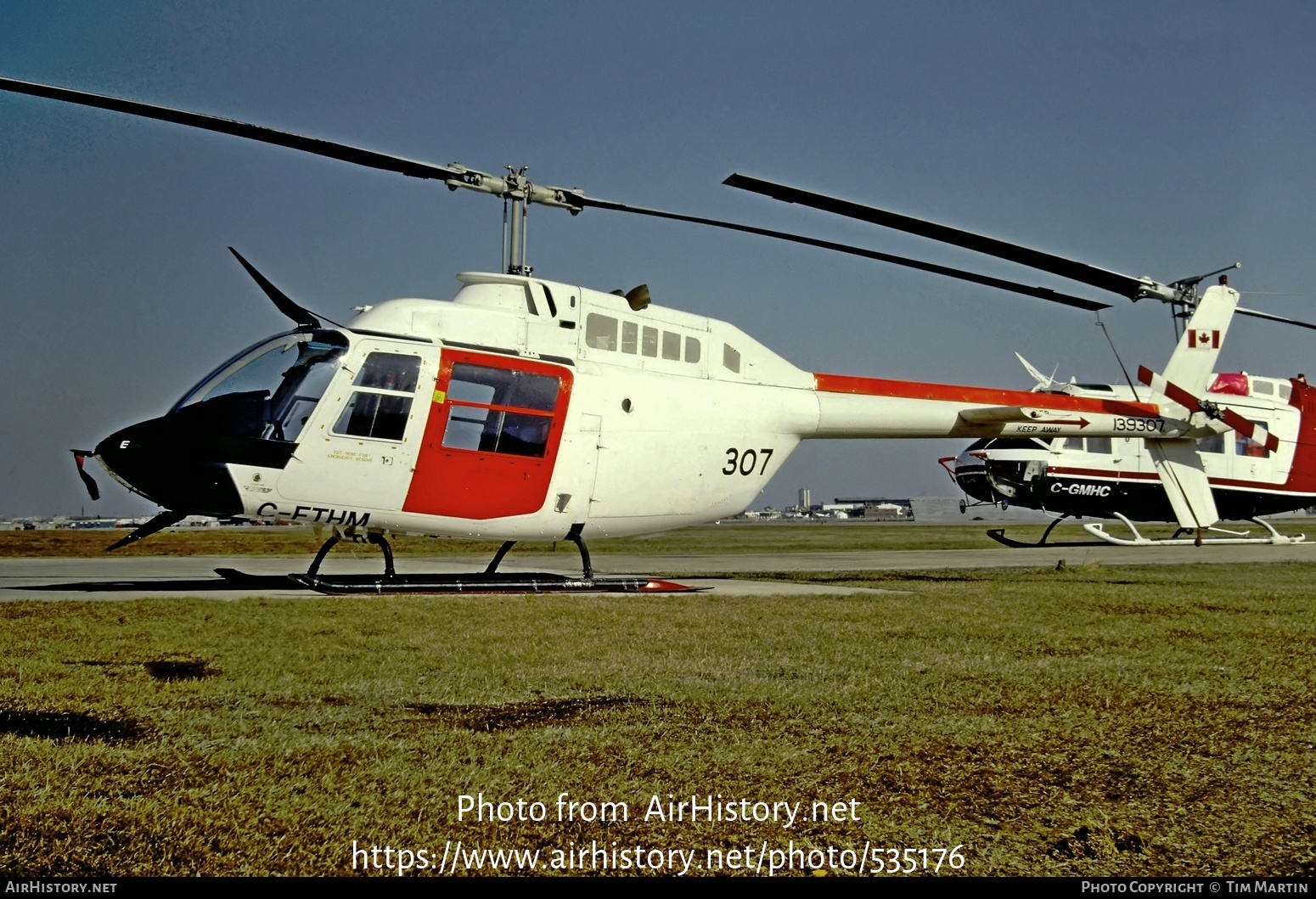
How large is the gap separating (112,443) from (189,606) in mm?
2552

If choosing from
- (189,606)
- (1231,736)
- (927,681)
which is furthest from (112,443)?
(1231,736)

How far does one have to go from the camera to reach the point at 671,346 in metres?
11.2

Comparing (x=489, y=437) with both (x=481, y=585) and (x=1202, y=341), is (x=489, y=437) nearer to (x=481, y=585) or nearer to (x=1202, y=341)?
(x=481, y=585)

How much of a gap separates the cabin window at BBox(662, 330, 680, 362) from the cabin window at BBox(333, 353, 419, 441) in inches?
114

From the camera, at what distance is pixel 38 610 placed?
10.3 m

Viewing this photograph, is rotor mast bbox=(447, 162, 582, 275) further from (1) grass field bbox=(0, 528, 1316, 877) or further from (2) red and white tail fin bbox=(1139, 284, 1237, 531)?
(2) red and white tail fin bbox=(1139, 284, 1237, 531)

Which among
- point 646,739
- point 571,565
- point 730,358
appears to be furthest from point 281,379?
point 571,565

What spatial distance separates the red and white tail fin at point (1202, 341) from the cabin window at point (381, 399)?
39.9ft

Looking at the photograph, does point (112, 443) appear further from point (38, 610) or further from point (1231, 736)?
point (1231, 736)

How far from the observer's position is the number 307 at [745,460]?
1160cm

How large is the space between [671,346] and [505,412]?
7.28 ft

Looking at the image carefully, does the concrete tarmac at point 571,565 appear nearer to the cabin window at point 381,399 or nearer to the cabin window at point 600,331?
the cabin window at point 381,399

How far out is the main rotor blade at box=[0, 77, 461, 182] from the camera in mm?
6973

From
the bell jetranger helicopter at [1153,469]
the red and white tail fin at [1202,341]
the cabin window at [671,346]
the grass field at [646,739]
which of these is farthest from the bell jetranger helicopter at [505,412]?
the bell jetranger helicopter at [1153,469]
